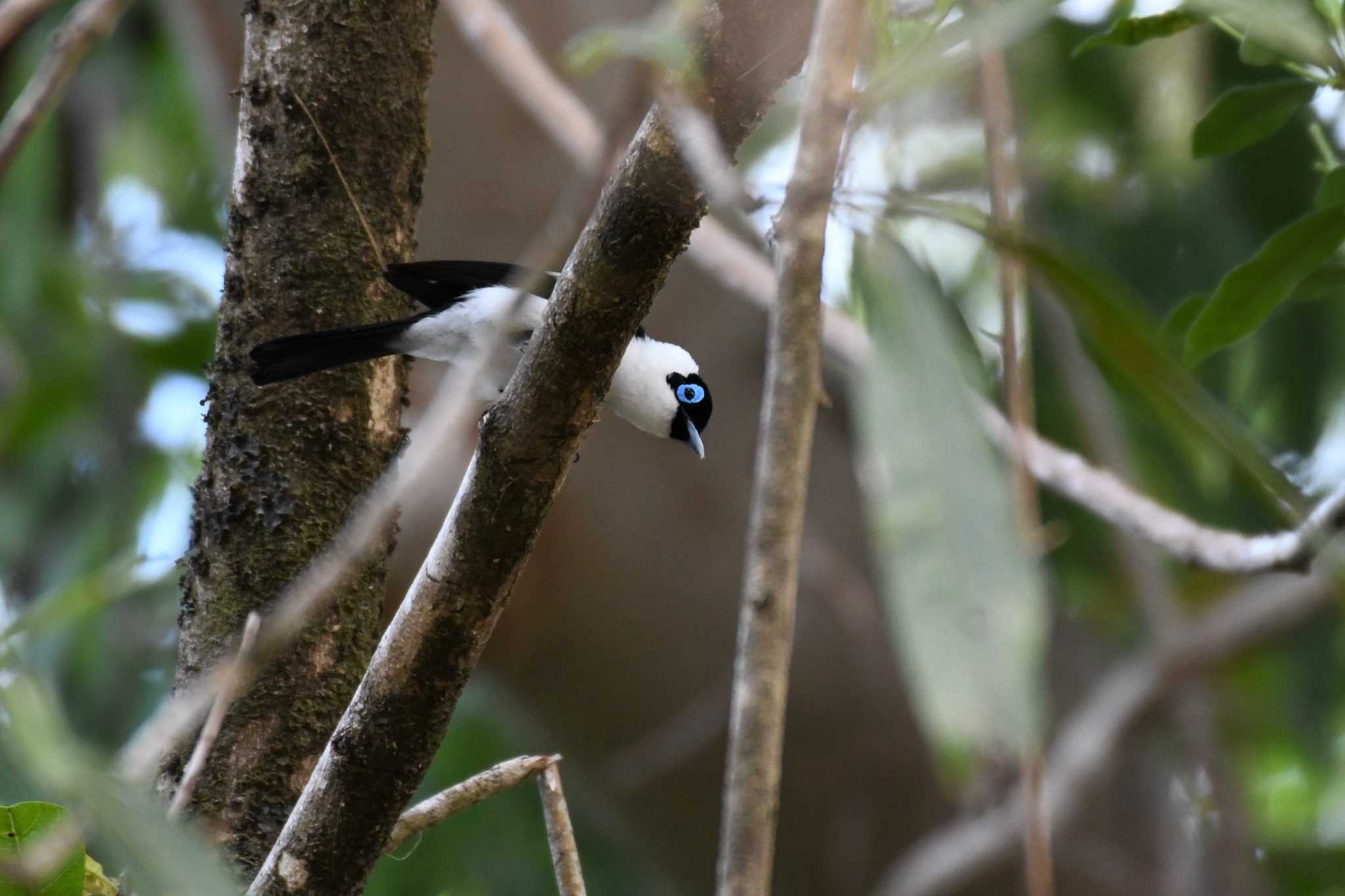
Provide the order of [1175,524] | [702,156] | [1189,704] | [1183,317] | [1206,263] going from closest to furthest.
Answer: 1. [702,156]
2. [1183,317]
3. [1175,524]
4. [1189,704]
5. [1206,263]

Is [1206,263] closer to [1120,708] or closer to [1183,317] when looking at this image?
[1120,708]

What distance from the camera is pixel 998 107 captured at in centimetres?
87

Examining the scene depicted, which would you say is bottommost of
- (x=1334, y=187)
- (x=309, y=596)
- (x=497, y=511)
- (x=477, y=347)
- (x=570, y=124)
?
(x=309, y=596)

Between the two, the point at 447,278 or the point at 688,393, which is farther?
the point at 688,393

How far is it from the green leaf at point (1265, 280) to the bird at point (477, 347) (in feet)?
2.38

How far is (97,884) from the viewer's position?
4.91 feet

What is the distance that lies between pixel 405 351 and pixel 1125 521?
3.99ft

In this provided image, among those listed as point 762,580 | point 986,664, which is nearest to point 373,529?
point 762,580

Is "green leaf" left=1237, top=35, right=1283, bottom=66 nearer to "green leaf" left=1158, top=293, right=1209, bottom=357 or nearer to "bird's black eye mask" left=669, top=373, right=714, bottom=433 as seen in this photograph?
"green leaf" left=1158, top=293, right=1209, bottom=357

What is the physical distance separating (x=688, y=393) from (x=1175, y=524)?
1159 millimetres

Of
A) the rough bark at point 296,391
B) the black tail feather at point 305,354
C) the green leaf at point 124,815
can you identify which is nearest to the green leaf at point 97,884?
the rough bark at point 296,391

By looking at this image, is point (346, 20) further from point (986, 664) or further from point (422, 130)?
point (986, 664)

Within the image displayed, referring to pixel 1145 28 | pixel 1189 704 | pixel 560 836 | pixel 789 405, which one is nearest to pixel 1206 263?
pixel 1189 704

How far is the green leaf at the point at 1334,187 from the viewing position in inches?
65.1
